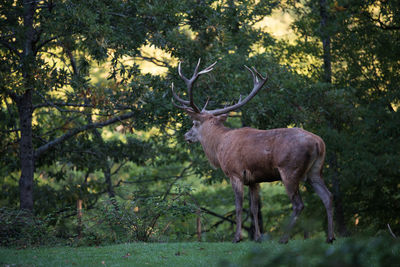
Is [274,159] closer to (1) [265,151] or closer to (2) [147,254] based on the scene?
(1) [265,151]

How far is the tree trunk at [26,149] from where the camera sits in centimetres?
1370

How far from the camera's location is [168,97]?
1363cm

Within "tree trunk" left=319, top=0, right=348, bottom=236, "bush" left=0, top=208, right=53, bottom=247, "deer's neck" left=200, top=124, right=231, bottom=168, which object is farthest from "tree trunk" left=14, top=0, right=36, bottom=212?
"tree trunk" left=319, top=0, right=348, bottom=236

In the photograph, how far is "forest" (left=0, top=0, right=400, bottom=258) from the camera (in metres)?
11.5

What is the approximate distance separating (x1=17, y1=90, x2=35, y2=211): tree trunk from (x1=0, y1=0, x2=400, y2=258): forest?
0.04 meters

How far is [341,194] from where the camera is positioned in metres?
18.8

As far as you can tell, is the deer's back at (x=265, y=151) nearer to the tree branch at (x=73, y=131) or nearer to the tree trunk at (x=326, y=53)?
the tree branch at (x=73, y=131)

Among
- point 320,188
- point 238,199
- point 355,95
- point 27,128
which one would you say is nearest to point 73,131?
point 27,128

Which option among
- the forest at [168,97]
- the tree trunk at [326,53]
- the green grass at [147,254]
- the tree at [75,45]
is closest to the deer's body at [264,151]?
the green grass at [147,254]

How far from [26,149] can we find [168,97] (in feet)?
13.2

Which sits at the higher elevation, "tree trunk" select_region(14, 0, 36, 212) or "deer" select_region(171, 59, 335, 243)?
"tree trunk" select_region(14, 0, 36, 212)

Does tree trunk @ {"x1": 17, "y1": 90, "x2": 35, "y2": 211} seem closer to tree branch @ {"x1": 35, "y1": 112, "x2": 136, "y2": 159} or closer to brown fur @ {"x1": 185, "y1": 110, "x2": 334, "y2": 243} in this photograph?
tree branch @ {"x1": 35, "y1": 112, "x2": 136, "y2": 159}

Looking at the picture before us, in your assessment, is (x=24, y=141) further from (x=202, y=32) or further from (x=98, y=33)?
(x=202, y=32)

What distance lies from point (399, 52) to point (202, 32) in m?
6.86
